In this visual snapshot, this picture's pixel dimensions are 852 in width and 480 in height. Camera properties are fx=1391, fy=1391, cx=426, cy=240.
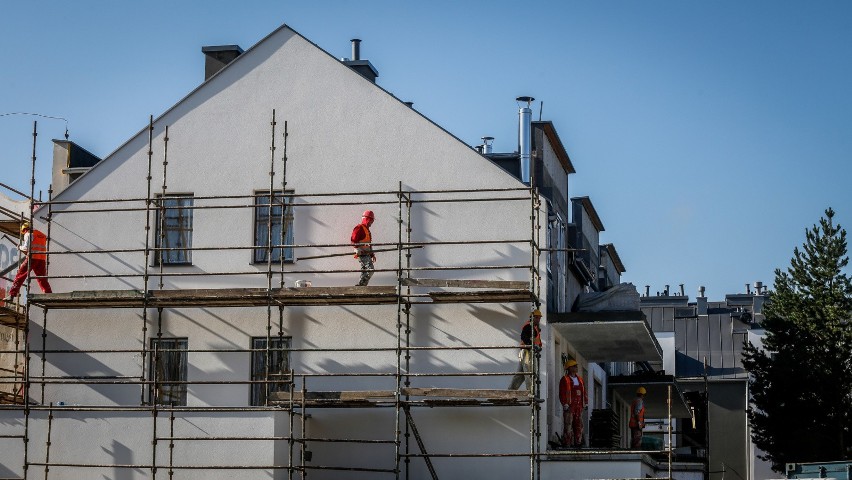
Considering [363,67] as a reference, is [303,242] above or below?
below

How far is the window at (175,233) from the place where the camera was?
86.1 feet

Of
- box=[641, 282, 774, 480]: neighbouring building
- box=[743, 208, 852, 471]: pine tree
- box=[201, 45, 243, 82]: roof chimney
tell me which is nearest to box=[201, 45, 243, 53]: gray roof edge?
box=[201, 45, 243, 82]: roof chimney

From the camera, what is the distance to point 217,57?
2767cm

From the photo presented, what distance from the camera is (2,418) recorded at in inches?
963

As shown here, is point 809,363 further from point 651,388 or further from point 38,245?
point 38,245

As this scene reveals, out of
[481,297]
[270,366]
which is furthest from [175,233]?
[481,297]

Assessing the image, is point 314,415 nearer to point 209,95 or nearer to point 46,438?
point 46,438

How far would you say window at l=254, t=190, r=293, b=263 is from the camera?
84.3 feet

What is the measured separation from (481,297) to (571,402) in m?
2.71

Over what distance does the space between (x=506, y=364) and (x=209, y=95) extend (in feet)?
25.3

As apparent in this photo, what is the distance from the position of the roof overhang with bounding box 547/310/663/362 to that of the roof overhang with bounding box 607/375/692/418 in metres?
4.47

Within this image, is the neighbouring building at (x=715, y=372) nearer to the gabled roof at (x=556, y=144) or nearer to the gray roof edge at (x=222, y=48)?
the gabled roof at (x=556, y=144)

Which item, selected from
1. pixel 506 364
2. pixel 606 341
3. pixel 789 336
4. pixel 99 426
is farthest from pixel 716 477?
pixel 99 426

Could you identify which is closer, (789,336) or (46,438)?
(46,438)
